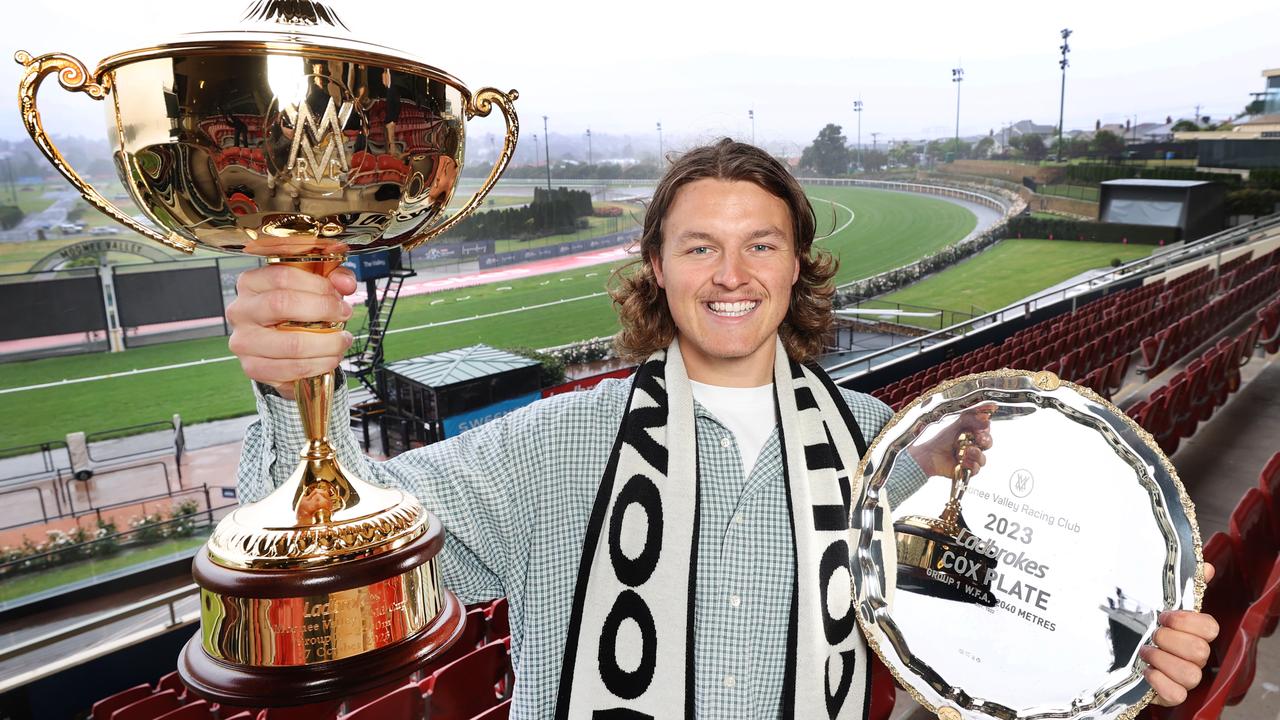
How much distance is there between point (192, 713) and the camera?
3246 millimetres

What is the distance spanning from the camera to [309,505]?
0.92 meters

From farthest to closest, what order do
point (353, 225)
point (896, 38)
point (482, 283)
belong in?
point (896, 38) < point (482, 283) < point (353, 225)

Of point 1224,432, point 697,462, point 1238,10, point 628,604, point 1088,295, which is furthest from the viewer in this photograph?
point 1238,10

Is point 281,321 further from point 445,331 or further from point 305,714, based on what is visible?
point 445,331

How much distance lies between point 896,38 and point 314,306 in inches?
1434

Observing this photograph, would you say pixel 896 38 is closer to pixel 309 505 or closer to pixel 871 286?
pixel 871 286

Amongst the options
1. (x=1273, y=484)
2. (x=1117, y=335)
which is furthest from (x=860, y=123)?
(x=1273, y=484)

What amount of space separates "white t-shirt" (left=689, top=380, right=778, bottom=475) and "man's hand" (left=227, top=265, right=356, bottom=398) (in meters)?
0.87

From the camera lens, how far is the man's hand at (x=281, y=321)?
34.0 inches

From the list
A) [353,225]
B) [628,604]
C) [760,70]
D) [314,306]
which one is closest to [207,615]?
[314,306]

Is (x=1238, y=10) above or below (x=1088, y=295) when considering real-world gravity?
→ above

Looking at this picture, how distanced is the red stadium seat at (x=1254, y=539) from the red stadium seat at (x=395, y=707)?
3199 mm

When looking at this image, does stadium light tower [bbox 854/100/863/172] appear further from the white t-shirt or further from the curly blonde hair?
the white t-shirt

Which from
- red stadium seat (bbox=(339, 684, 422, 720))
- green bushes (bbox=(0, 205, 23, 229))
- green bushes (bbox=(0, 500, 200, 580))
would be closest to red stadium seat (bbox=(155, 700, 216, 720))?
red stadium seat (bbox=(339, 684, 422, 720))
